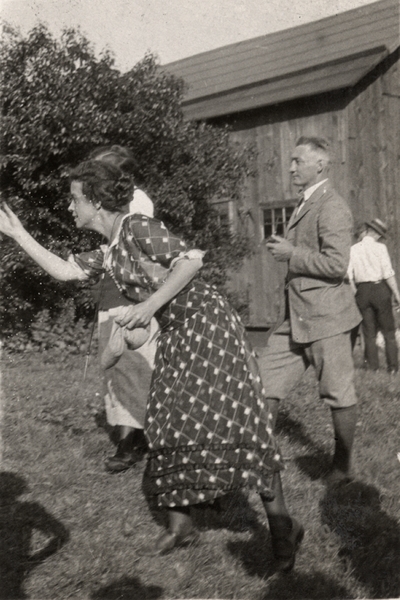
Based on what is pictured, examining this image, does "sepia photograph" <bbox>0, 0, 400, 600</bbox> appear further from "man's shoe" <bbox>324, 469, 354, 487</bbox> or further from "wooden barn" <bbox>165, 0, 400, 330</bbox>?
"wooden barn" <bbox>165, 0, 400, 330</bbox>

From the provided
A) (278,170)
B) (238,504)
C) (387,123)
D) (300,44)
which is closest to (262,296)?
(278,170)

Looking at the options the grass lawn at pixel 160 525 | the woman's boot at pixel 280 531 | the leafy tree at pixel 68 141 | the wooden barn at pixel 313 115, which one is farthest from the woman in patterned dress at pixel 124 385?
the wooden barn at pixel 313 115

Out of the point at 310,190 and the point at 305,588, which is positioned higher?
the point at 310,190

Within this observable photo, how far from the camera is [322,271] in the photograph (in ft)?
14.6

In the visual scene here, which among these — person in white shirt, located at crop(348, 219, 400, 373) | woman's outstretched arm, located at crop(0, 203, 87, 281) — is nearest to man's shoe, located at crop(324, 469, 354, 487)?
woman's outstretched arm, located at crop(0, 203, 87, 281)

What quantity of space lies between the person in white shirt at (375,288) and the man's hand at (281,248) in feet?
16.0

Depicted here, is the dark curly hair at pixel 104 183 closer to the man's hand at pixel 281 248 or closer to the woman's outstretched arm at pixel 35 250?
the woman's outstretched arm at pixel 35 250

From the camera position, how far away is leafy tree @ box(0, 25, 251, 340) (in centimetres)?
991

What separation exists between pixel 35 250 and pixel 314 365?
1705 millimetres

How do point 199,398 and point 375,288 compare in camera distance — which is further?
point 375,288

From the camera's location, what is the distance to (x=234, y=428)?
140 inches

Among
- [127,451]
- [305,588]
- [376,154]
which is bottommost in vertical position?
[305,588]

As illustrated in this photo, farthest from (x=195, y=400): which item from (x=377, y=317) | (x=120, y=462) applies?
(x=377, y=317)

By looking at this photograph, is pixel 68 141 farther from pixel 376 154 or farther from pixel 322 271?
pixel 322 271
